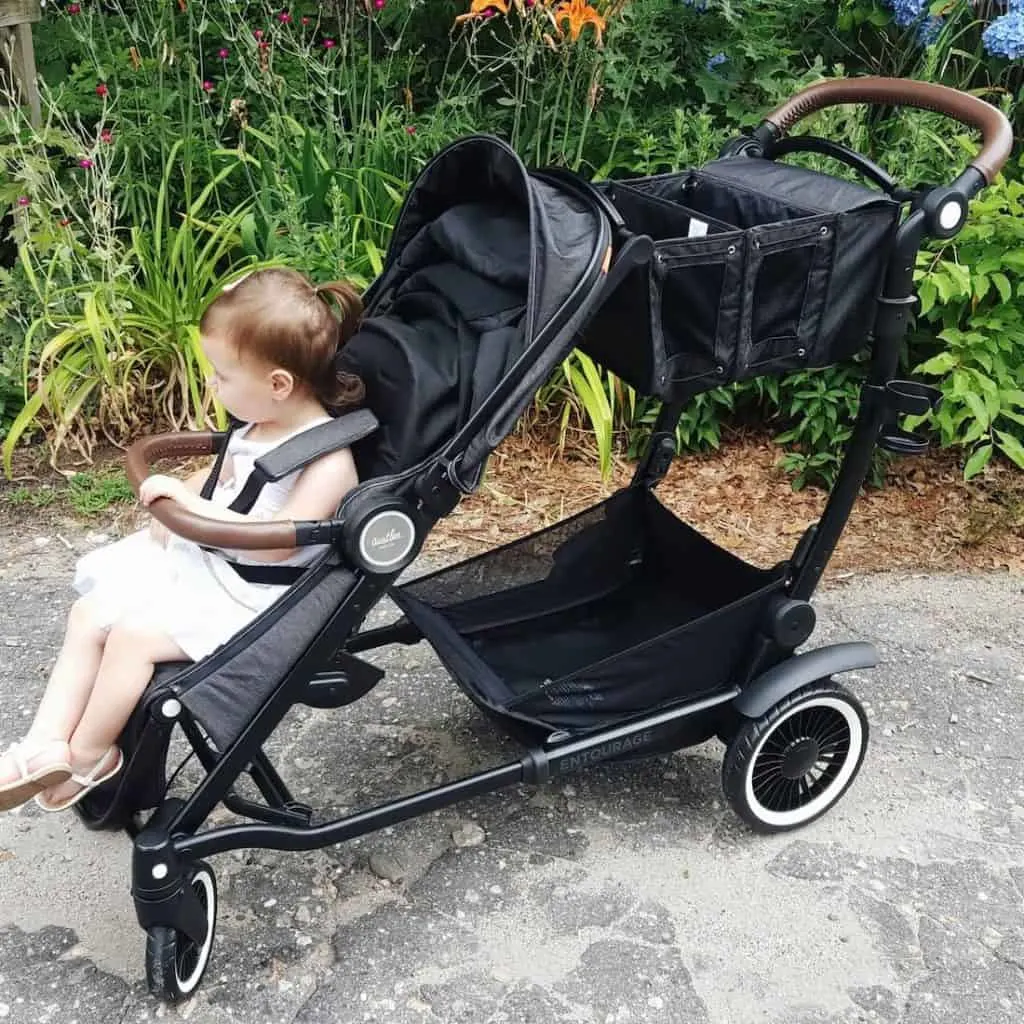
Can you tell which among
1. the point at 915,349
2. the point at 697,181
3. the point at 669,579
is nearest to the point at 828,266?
the point at 697,181

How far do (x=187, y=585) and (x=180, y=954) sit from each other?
2.23ft

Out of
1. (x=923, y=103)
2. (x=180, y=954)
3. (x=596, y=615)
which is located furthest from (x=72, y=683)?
(x=923, y=103)

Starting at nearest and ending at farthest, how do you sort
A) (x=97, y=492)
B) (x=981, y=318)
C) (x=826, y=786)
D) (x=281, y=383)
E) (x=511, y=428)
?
1. (x=511, y=428)
2. (x=281, y=383)
3. (x=826, y=786)
4. (x=981, y=318)
5. (x=97, y=492)

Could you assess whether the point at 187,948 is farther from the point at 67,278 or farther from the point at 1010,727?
the point at 67,278

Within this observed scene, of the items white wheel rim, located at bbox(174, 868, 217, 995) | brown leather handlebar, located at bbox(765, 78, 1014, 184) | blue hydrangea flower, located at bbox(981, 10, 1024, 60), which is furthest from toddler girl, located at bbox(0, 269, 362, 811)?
blue hydrangea flower, located at bbox(981, 10, 1024, 60)

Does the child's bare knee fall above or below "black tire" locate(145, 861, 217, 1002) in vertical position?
above

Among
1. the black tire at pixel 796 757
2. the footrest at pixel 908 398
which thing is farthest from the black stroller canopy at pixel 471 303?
the black tire at pixel 796 757

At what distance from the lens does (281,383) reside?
2.25 m

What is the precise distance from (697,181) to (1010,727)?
165 cm

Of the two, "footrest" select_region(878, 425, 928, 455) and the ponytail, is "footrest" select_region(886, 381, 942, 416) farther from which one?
the ponytail

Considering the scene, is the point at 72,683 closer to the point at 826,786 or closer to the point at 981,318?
the point at 826,786

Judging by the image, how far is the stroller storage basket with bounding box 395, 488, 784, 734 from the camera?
99.1 inches

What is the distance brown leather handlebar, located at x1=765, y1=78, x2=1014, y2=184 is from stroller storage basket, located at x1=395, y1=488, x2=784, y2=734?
953mm

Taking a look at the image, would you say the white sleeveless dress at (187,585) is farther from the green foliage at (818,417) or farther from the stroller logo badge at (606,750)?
the green foliage at (818,417)
